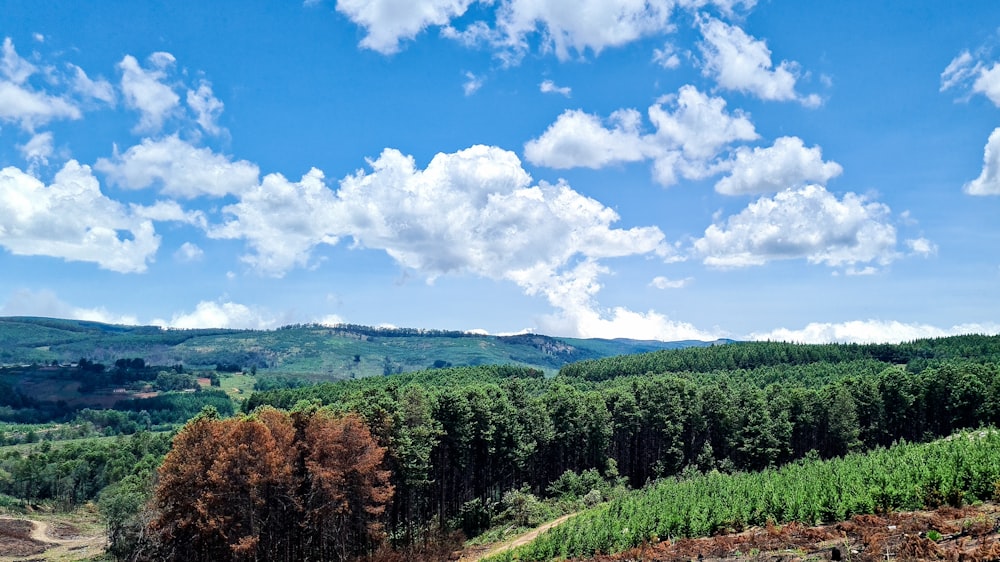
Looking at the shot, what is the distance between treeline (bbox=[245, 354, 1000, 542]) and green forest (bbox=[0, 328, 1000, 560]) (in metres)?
0.27

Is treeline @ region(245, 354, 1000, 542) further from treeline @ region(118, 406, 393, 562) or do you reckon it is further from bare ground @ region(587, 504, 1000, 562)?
bare ground @ region(587, 504, 1000, 562)

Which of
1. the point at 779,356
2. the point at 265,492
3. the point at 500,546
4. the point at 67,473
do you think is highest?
the point at 779,356

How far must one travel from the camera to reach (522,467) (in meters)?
73.3

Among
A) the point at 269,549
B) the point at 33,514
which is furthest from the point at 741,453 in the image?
the point at 33,514

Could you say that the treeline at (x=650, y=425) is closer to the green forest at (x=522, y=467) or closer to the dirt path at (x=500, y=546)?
the green forest at (x=522, y=467)

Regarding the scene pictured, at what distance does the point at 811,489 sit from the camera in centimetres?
3562

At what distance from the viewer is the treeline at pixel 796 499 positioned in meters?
27.5

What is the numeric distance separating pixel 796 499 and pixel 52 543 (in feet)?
320

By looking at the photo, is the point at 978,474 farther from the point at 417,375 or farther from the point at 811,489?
the point at 417,375

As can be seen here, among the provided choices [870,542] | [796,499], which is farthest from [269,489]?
[870,542]

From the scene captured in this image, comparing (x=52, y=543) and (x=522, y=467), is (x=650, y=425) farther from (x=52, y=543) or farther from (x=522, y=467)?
(x=52, y=543)

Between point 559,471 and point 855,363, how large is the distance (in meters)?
103

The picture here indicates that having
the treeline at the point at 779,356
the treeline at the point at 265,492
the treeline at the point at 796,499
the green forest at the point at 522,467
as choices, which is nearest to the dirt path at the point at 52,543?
the green forest at the point at 522,467

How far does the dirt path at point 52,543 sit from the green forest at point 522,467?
378 inches
